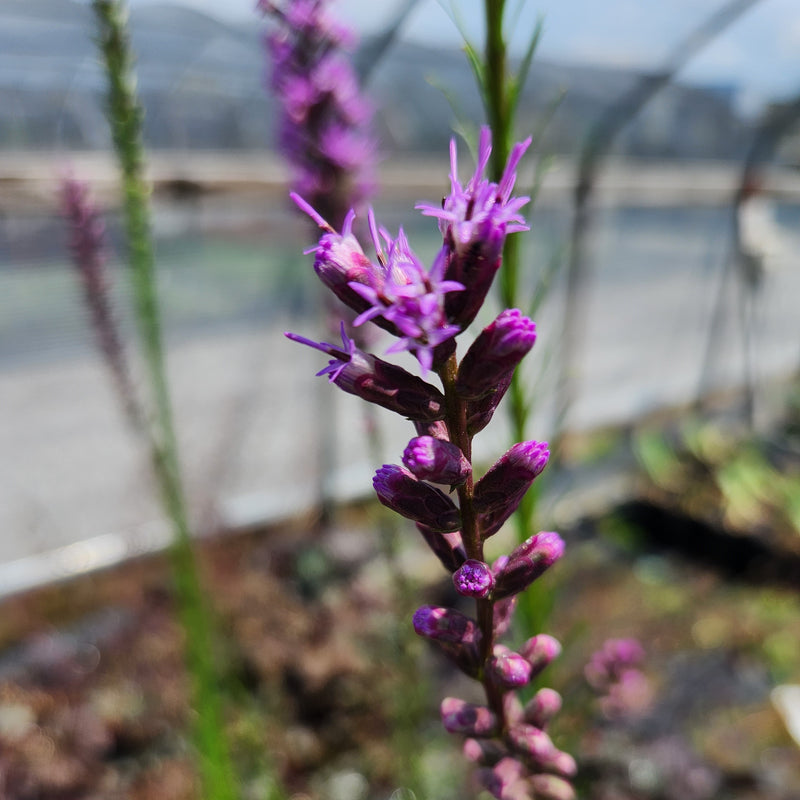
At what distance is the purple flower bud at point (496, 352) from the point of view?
50cm

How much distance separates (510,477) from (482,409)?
58mm

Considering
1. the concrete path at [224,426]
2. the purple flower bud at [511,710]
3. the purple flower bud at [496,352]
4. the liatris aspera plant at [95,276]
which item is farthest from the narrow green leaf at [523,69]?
the concrete path at [224,426]

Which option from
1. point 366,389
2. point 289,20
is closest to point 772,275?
point 289,20

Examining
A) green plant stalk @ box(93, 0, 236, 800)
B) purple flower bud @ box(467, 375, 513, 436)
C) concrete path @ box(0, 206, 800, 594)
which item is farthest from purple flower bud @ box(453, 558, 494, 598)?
concrete path @ box(0, 206, 800, 594)

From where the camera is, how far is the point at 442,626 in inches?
23.4

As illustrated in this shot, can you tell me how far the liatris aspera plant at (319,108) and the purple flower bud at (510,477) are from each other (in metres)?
0.96

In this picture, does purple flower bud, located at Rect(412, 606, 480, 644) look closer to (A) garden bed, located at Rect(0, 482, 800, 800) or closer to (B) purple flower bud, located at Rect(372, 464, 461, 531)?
(B) purple flower bud, located at Rect(372, 464, 461, 531)

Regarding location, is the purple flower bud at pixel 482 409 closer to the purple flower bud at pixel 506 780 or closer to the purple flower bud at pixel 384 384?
the purple flower bud at pixel 384 384

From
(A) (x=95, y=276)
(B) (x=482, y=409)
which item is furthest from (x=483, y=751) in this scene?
(A) (x=95, y=276)

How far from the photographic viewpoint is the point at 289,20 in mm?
1332

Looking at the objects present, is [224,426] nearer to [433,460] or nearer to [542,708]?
[542,708]

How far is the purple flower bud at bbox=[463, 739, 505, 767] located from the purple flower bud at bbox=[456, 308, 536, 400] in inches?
15.6

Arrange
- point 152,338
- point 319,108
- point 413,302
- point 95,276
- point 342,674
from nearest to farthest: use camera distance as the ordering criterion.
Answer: point 413,302
point 152,338
point 95,276
point 319,108
point 342,674

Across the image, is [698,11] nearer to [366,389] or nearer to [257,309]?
[257,309]
